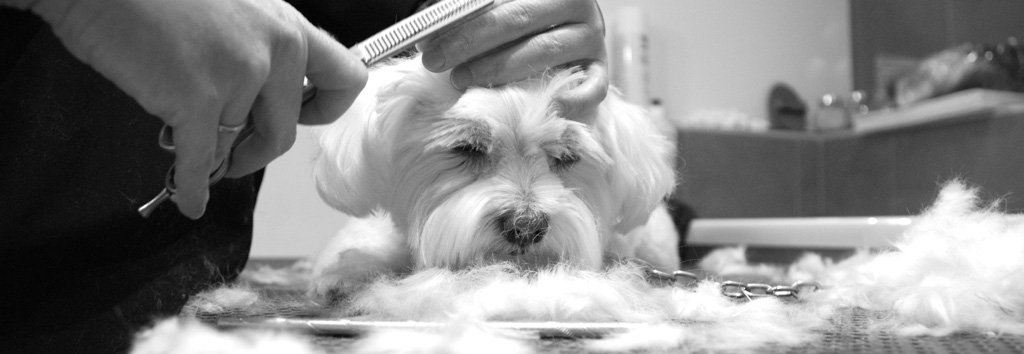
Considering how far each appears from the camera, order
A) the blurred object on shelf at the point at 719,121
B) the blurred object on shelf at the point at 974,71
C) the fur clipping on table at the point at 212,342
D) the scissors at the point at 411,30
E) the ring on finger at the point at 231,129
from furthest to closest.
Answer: the blurred object on shelf at the point at 719,121 → the blurred object on shelf at the point at 974,71 → the scissors at the point at 411,30 → the ring on finger at the point at 231,129 → the fur clipping on table at the point at 212,342

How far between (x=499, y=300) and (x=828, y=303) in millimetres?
375

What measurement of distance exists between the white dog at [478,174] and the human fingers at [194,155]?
26cm

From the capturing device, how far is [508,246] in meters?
0.76

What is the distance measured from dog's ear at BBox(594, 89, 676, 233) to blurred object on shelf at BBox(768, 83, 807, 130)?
2.21 meters

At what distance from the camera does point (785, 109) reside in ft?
9.90

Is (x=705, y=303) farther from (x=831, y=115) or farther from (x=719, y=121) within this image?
(x=831, y=115)

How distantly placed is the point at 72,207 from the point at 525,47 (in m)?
0.58

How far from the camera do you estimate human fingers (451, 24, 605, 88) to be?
80 centimetres

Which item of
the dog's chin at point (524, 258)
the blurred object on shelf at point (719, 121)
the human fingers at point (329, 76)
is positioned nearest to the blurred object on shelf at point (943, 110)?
the blurred object on shelf at point (719, 121)

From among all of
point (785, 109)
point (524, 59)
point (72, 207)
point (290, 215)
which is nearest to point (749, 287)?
point (524, 59)

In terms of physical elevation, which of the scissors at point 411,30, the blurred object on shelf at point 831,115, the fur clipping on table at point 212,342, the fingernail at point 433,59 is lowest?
the blurred object on shelf at point 831,115

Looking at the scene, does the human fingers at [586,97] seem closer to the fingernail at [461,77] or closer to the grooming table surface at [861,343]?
the fingernail at [461,77]

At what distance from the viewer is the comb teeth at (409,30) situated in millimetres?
700

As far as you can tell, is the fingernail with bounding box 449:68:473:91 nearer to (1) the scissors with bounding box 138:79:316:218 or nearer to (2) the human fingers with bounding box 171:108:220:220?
(1) the scissors with bounding box 138:79:316:218
